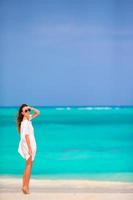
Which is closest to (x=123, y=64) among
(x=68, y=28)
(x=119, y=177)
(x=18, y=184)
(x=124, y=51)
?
(x=124, y=51)

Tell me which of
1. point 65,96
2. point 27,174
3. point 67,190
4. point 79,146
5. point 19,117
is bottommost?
point 67,190

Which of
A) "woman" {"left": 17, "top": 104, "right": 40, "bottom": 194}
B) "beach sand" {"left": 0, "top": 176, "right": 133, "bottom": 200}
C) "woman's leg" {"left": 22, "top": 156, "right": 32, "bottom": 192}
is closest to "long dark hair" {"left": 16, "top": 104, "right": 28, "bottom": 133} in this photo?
"woman" {"left": 17, "top": 104, "right": 40, "bottom": 194}

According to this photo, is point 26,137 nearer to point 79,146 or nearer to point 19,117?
point 19,117

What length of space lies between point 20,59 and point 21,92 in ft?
0.77

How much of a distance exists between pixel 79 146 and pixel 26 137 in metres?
0.39

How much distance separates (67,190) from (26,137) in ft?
1.51

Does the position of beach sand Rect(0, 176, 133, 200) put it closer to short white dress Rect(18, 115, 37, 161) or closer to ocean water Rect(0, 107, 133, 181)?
ocean water Rect(0, 107, 133, 181)

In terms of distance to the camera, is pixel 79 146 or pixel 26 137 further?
pixel 79 146

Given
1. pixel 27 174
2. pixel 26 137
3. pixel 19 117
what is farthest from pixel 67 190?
pixel 19 117

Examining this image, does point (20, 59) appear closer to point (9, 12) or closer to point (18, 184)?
point (9, 12)

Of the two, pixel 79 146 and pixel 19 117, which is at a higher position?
pixel 19 117

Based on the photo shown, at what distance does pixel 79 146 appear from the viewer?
4.75 m

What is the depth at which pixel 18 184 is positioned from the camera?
469 centimetres

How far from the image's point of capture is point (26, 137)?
4641mm
